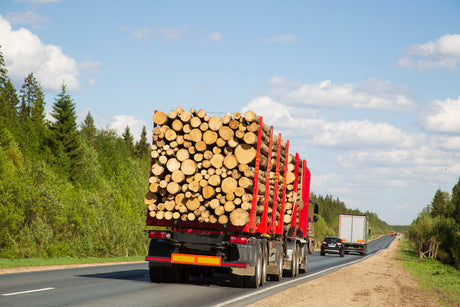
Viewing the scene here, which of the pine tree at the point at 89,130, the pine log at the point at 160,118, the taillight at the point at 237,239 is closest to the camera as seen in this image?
the taillight at the point at 237,239

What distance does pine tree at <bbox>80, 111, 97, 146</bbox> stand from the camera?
107m

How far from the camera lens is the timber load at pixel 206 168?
43.5ft

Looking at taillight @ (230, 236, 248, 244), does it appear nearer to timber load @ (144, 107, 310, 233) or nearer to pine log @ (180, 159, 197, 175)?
timber load @ (144, 107, 310, 233)

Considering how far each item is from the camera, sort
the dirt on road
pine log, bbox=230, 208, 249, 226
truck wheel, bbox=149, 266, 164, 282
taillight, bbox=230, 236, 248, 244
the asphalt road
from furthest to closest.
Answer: truck wheel, bbox=149, 266, 164, 282
taillight, bbox=230, 236, 248, 244
pine log, bbox=230, 208, 249, 226
the dirt on road
the asphalt road

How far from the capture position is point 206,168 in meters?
13.6

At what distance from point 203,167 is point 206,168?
0.08m

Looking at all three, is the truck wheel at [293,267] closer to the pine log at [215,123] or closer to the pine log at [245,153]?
the pine log at [245,153]

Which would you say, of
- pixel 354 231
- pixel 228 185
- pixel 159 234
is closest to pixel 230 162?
pixel 228 185

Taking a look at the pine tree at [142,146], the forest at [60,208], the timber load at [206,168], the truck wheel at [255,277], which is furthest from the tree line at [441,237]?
the pine tree at [142,146]

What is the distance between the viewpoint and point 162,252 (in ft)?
44.5

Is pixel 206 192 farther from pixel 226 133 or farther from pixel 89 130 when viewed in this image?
pixel 89 130

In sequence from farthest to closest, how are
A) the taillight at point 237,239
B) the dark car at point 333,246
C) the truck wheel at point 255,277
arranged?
the dark car at point 333,246 < the truck wheel at point 255,277 < the taillight at point 237,239

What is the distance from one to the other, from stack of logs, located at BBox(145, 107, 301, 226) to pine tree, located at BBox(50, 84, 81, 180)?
52011 mm

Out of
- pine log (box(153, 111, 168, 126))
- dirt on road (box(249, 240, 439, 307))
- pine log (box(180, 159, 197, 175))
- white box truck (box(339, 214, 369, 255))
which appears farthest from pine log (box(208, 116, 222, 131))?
white box truck (box(339, 214, 369, 255))
